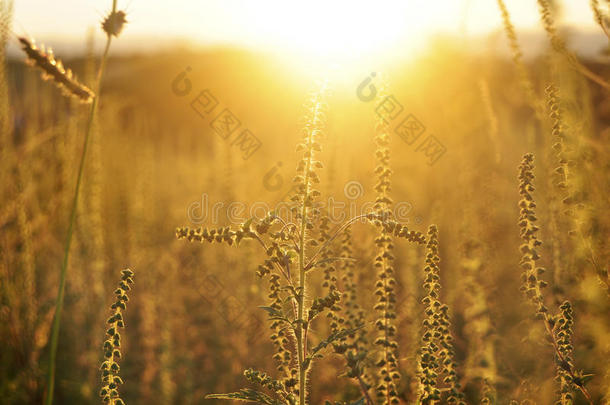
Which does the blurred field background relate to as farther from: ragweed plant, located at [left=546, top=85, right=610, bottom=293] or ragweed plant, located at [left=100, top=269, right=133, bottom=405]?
ragweed plant, located at [left=100, top=269, right=133, bottom=405]

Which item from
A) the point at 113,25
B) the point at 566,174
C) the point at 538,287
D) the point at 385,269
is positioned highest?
the point at 113,25

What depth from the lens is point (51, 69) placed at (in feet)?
5.65

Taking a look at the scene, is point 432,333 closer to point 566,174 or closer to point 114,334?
point 566,174

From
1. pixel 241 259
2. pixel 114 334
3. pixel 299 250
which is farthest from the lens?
pixel 241 259

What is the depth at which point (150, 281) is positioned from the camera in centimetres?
421

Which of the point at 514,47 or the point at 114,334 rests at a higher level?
the point at 514,47

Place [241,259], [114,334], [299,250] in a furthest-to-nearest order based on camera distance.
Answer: [241,259] < [299,250] < [114,334]

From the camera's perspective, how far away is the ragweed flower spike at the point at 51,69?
1684 mm

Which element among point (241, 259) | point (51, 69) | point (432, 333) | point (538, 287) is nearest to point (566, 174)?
point (538, 287)

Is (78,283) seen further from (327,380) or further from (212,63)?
(212,63)

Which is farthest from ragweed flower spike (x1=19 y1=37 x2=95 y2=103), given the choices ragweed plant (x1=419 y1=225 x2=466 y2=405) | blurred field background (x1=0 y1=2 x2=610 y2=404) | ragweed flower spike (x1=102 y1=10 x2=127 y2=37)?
ragweed plant (x1=419 y1=225 x2=466 y2=405)

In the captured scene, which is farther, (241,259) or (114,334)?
(241,259)

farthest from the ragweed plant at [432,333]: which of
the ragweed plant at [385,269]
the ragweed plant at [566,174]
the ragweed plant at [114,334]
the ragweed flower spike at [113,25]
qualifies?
the ragweed flower spike at [113,25]

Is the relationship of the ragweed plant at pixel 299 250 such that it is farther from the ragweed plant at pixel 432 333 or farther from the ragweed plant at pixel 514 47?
the ragweed plant at pixel 514 47
